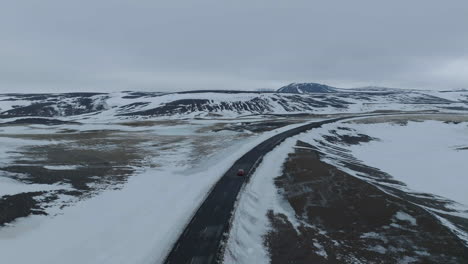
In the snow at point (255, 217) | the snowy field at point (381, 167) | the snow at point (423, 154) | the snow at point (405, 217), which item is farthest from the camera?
the snow at point (423, 154)

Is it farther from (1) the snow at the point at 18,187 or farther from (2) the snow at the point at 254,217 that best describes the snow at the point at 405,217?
(1) the snow at the point at 18,187

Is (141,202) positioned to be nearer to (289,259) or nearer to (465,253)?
(289,259)

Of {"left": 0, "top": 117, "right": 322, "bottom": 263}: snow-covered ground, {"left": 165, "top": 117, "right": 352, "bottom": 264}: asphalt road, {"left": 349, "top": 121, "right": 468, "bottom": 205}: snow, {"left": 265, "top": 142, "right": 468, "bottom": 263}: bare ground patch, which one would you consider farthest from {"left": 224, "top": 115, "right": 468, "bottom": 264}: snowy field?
{"left": 0, "top": 117, "right": 322, "bottom": 263}: snow-covered ground

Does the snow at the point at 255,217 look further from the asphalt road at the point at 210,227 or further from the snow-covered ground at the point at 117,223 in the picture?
the snow-covered ground at the point at 117,223

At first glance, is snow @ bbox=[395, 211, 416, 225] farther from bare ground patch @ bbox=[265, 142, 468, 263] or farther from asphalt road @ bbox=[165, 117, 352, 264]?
asphalt road @ bbox=[165, 117, 352, 264]

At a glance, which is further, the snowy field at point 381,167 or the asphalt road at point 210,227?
the snowy field at point 381,167

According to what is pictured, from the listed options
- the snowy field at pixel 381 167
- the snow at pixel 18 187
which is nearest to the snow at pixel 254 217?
the snowy field at pixel 381 167

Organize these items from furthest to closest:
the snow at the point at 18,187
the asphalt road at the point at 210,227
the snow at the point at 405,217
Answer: the snow at the point at 18,187, the snow at the point at 405,217, the asphalt road at the point at 210,227

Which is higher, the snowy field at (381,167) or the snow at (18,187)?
the snow at (18,187)

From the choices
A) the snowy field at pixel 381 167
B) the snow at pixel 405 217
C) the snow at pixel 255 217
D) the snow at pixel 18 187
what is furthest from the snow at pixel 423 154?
the snow at pixel 18 187
